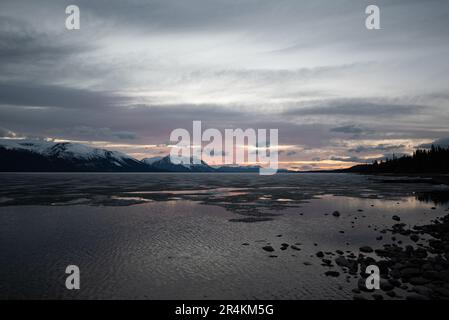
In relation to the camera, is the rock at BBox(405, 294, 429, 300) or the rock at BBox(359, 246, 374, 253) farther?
the rock at BBox(359, 246, 374, 253)

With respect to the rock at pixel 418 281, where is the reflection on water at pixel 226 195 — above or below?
below

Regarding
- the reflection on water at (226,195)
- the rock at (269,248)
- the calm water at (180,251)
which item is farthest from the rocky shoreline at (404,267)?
the reflection on water at (226,195)

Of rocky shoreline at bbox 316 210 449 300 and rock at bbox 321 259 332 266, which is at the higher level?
rocky shoreline at bbox 316 210 449 300

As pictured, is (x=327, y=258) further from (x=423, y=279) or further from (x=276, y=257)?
(x=423, y=279)

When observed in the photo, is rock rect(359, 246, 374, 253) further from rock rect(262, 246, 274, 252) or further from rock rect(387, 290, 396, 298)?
rock rect(387, 290, 396, 298)

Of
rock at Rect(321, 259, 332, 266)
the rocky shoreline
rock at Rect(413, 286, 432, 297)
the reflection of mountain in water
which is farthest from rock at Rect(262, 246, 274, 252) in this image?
the reflection of mountain in water

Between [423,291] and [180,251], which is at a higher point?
[423,291]

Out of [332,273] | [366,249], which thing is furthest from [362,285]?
[366,249]

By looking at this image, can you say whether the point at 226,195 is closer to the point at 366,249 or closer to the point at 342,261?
the point at 366,249

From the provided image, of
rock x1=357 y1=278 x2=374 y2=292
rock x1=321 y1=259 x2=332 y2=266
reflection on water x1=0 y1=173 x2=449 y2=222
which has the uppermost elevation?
rock x1=357 y1=278 x2=374 y2=292

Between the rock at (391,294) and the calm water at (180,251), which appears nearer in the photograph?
the rock at (391,294)

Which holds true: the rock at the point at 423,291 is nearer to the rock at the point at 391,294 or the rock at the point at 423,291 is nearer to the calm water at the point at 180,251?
the rock at the point at 391,294
